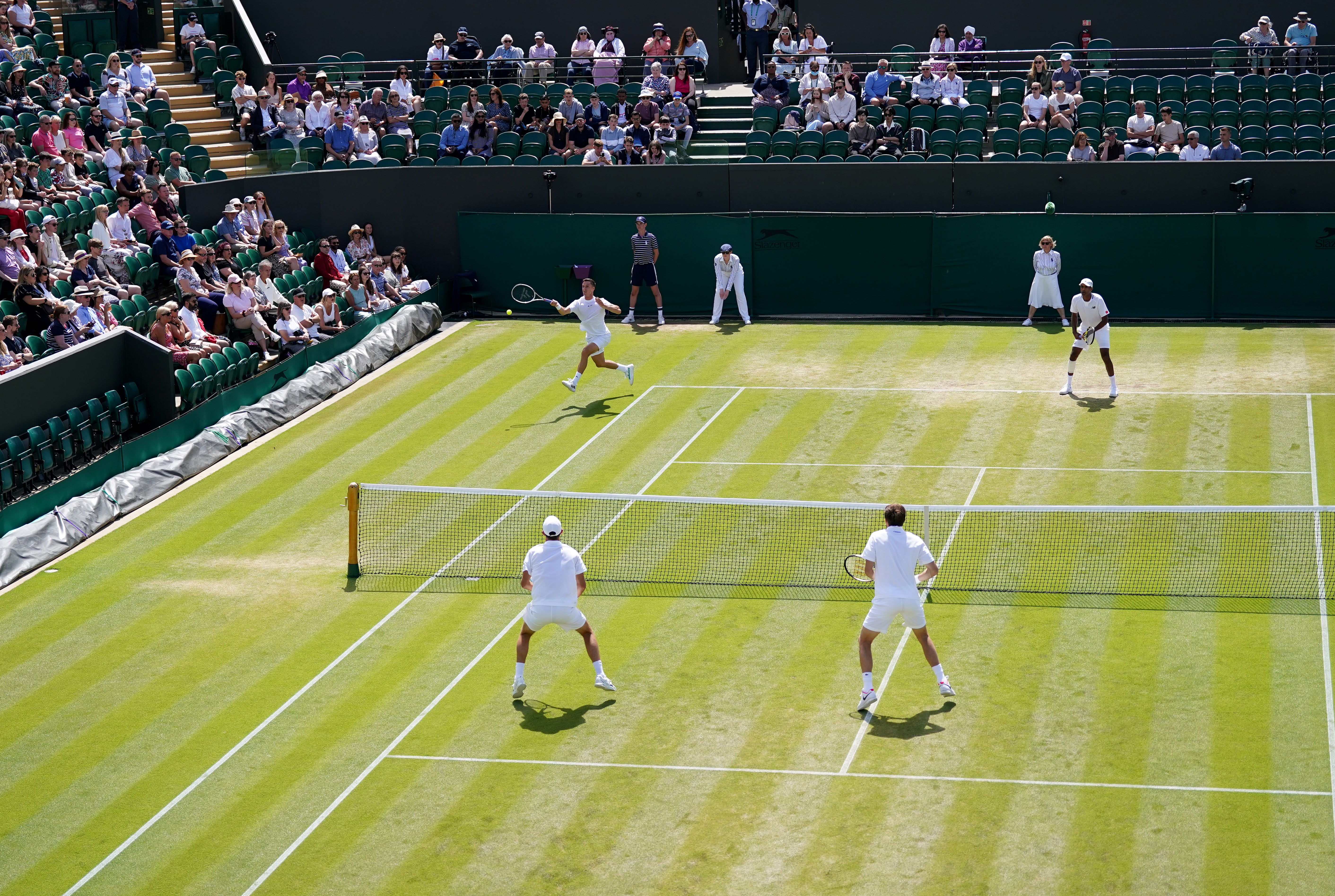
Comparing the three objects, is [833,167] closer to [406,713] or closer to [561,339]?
[561,339]

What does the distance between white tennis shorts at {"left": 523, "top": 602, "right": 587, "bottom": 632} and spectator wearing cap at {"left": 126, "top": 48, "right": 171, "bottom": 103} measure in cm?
2267

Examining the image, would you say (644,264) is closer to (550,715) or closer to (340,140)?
(340,140)

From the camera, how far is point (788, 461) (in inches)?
886

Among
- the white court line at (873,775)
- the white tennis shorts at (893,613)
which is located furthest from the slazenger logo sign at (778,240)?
the white court line at (873,775)

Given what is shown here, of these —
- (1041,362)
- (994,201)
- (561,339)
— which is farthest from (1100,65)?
(561,339)

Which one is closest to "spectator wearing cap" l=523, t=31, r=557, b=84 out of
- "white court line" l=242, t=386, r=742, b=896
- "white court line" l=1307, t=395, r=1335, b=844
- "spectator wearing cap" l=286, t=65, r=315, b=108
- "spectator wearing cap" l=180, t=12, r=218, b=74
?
"spectator wearing cap" l=286, t=65, r=315, b=108

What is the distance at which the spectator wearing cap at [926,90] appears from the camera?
111 ft

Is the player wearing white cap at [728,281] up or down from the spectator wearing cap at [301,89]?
down

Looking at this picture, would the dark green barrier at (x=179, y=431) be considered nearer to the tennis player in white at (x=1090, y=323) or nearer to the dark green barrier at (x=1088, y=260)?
the dark green barrier at (x=1088, y=260)

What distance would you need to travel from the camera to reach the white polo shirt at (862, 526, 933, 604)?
1372 cm

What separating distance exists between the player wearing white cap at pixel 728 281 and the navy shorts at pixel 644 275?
48.8 inches

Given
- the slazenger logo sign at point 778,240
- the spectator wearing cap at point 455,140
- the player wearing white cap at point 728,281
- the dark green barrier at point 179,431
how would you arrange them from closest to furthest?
the dark green barrier at point 179,431
the player wearing white cap at point 728,281
the slazenger logo sign at point 778,240
the spectator wearing cap at point 455,140

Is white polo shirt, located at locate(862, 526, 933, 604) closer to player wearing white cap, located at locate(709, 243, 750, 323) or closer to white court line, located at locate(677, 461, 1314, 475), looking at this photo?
white court line, located at locate(677, 461, 1314, 475)

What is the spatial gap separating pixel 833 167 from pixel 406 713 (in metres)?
20.0
